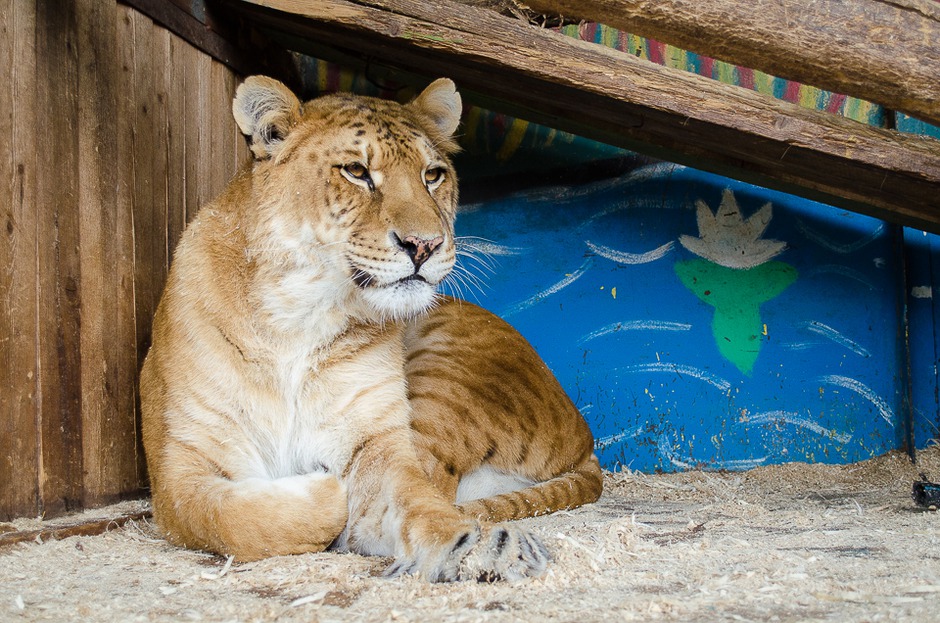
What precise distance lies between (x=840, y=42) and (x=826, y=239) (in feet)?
7.70

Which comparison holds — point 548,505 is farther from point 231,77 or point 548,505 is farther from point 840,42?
point 231,77

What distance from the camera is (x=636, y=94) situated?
333 centimetres

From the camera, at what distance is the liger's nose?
2.64 meters

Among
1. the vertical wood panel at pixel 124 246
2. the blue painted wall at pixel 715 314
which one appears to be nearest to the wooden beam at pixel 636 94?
the vertical wood panel at pixel 124 246

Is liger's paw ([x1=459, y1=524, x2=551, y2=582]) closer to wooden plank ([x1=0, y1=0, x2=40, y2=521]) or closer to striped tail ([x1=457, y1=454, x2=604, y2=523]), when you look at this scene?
striped tail ([x1=457, y1=454, x2=604, y2=523])

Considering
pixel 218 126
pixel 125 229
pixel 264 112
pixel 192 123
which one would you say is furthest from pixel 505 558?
pixel 218 126

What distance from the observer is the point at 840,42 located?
258cm

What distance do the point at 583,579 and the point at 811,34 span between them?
1.74 metres

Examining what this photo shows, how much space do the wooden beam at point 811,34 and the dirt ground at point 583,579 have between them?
55.2 inches

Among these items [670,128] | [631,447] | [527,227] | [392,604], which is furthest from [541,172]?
[392,604]

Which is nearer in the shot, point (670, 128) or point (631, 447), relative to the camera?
point (670, 128)

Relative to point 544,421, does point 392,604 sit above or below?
above

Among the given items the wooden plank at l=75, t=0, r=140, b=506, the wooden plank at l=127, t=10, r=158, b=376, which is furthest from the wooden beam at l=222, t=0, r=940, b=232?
the wooden plank at l=75, t=0, r=140, b=506

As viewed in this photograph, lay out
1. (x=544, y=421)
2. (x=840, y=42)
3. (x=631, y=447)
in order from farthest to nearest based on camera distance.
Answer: (x=631, y=447)
(x=544, y=421)
(x=840, y=42)
